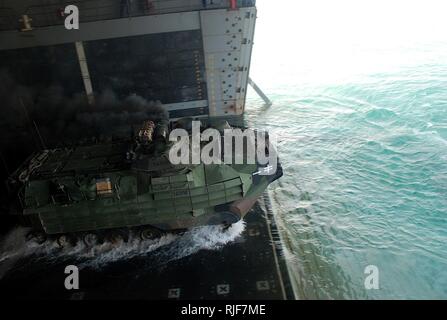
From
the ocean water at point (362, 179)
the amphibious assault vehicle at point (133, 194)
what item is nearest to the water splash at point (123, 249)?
the amphibious assault vehicle at point (133, 194)

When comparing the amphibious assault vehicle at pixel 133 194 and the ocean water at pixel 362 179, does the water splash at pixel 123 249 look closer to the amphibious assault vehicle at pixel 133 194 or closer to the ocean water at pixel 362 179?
the amphibious assault vehicle at pixel 133 194

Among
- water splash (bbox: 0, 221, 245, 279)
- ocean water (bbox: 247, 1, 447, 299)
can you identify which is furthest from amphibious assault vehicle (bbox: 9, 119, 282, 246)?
ocean water (bbox: 247, 1, 447, 299)

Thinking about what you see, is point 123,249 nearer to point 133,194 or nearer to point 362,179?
point 133,194

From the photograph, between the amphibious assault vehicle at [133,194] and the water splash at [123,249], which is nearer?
the amphibious assault vehicle at [133,194]

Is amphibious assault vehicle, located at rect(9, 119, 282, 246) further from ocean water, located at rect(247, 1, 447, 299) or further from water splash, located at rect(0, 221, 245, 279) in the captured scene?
ocean water, located at rect(247, 1, 447, 299)

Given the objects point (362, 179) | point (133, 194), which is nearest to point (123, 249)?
point (133, 194)
